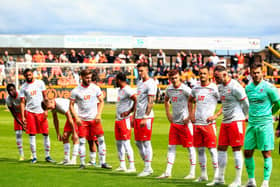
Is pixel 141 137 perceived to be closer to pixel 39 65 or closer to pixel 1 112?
pixel 1 112

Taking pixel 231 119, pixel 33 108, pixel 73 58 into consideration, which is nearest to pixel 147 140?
pixel 231 119

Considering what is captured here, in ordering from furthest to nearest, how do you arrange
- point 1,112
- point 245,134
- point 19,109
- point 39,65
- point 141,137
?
point 39,65 < point 1,112 < point 19,109 < point 141,137 < point 245,134

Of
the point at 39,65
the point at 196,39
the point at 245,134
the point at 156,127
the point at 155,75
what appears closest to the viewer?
the point at 245,134

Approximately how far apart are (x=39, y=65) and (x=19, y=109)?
786 inches

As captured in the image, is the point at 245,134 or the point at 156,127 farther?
the point at 156,127

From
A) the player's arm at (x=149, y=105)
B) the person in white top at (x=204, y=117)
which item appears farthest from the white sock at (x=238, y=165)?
the player's arm at (x=149, y=105)

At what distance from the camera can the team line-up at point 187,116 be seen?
29.4 feet

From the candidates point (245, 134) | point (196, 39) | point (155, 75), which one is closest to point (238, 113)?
point (245, 134)

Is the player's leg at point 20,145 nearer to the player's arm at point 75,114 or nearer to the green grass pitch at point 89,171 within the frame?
the green grass pitch at point 89,171

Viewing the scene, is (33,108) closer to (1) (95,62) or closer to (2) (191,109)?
(2) (191,109)

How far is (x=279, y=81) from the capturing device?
39.7m

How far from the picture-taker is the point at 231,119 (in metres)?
9.34

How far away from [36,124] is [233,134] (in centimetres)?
560

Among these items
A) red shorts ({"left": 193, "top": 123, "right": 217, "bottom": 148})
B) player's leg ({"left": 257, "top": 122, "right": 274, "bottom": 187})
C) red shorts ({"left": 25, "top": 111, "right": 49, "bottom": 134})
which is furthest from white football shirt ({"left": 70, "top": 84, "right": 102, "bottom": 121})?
player's leg ({"left": 257, "top": 122, "right": 274, "bottom": 187})
